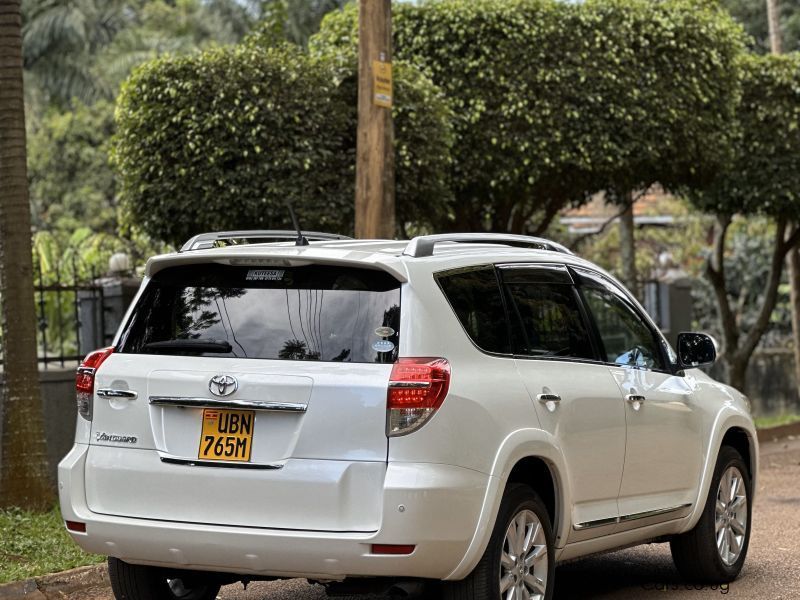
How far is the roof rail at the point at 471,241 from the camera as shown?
565 cm

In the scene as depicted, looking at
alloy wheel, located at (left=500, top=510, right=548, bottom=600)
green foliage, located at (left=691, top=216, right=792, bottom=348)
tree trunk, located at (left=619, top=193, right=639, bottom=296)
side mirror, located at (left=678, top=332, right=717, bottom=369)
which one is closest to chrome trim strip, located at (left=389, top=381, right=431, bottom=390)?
alloy wheel, located at (left=500, top=510, right=548, bottom=600)

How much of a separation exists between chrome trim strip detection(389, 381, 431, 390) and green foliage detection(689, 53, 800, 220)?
1287 centimetres

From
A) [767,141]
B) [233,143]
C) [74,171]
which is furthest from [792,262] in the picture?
[74,171]

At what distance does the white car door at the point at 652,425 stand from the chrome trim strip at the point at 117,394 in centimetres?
238

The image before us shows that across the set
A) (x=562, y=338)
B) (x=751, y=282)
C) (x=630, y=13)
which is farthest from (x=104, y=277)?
(x=751, y=282)

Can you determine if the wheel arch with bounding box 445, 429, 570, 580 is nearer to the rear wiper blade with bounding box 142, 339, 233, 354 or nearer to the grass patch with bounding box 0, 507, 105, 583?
the rear wiper blade with bounding box 142, 339, 233, 354

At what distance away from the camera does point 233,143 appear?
1195 centimetres

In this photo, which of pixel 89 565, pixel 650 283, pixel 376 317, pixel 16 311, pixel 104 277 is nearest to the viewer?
pixel 376 317

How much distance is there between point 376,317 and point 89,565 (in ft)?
11.1

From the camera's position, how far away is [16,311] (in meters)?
9.61

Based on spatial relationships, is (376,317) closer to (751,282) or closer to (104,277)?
(104,277)

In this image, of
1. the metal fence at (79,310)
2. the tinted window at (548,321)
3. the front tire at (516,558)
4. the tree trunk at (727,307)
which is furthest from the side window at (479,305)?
the tree trunk at (727,307)

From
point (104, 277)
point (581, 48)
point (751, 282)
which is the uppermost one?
point (581, 48)

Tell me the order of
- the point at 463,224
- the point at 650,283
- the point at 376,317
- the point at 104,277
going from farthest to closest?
1. the point at 650,283
2. the point at 463,224
3. the point at 104,277
4. the point at 376,317
